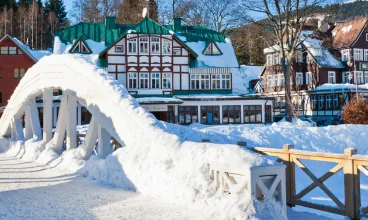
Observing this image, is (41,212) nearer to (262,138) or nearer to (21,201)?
(21,201)

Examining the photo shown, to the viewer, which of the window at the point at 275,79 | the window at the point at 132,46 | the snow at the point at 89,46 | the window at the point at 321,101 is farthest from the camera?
the window at the point at 275,79

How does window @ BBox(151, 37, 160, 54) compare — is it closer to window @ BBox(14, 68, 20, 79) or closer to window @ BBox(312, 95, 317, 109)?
window @ BBox(14, 68, 20, 79)

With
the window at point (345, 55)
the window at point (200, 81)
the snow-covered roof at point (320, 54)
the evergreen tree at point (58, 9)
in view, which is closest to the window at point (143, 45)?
the window at point (200, 81)

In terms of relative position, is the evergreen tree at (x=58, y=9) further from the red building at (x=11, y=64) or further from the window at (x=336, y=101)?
the window at (x=336, y=101)

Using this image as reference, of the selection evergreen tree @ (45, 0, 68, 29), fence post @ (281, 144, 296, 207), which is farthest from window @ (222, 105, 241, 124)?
evergreen tree @ (45, 0, 68, 29)

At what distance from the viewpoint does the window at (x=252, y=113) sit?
3956cm

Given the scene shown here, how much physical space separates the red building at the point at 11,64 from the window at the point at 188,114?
15243mm

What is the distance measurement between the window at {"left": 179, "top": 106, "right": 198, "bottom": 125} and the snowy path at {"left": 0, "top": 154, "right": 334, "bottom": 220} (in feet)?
91.5

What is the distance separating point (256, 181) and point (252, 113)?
1323 inches

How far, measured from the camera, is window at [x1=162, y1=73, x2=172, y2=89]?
39.5m

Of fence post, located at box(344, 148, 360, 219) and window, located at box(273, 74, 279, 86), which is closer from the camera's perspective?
fence post, located at box(344, 148, 360, 219)

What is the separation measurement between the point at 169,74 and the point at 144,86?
7.68 ft

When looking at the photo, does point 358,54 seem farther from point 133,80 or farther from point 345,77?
point 133,80

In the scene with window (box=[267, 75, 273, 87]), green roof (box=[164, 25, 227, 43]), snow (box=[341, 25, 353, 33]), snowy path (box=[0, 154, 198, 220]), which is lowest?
snowy path (box=[0, 154, 198, 220])
